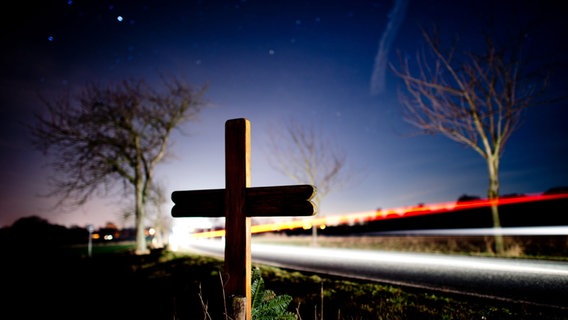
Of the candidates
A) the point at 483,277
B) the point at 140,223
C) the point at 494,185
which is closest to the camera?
the point at 483,277

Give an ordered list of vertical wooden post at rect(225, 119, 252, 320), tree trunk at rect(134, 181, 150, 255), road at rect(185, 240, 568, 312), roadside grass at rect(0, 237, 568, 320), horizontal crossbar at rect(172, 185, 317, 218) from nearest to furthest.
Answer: horizontal crossbar at rect(172, 185, 317, 218) → vertical wooden post at rect(225, 119, 252, 320) → roadside grass at rect(0, 237, 568, 320) → road at rect(185, 240, 568, 312) → tree trunk at rect(134, 181, 150, 255)

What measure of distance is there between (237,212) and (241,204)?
0.08m

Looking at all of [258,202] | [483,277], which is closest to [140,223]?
[483,277]

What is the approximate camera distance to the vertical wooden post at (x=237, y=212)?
2658 mm

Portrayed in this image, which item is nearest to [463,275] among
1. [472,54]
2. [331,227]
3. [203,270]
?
[203,270]

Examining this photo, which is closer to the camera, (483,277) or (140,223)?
(483,277)

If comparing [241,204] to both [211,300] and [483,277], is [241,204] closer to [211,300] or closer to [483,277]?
[211,300]

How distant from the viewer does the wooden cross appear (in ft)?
8.34

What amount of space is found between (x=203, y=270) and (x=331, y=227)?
149 feet

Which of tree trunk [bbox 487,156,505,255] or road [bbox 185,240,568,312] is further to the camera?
tree trunk [bbox 487,156,505,255]

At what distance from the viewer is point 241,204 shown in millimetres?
2740

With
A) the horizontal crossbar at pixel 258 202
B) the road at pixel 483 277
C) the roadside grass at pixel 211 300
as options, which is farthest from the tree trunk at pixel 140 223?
the horizontal crossbar at pixel 258 202

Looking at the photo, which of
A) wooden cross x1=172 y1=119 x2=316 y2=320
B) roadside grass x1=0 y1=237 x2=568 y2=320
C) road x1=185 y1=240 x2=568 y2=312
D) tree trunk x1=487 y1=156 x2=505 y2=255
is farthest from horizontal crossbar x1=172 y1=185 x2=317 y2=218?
tree trunk x1=487 y1=156 x2=505 y2=255

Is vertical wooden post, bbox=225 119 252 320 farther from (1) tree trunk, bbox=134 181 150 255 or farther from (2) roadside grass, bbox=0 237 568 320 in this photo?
(1) tree trunk, bbox=134 181 150 255
